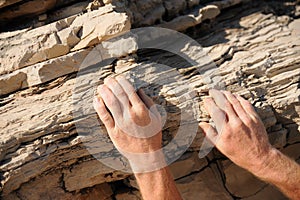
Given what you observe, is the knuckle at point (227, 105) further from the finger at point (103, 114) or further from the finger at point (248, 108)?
the finger at point (103, 114)

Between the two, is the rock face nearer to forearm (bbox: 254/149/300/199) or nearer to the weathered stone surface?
the weathered stone surface

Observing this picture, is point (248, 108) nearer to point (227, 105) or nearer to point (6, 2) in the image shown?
point (227, 105)

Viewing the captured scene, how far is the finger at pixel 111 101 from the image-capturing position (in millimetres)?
3369

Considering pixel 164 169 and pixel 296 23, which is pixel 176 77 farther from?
pixel 296 23

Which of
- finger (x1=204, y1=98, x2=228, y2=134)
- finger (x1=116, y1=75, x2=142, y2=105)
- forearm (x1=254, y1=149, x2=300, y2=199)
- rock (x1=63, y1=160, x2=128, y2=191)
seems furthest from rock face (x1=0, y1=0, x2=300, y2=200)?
forearm (x1=254, y1=149, x2=300, y2=199)

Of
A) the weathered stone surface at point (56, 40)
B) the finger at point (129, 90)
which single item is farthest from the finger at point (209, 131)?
the weathered stone surface at point (56, 40)

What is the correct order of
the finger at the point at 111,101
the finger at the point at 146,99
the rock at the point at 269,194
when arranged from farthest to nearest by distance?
the rock at the point at 269,194, the finger at the point at 146,99, the finger at the point at 111,101

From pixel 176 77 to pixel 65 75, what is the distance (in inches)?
37.1

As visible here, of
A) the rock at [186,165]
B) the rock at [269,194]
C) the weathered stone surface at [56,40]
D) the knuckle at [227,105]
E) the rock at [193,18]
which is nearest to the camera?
the knuckle at [227,105]

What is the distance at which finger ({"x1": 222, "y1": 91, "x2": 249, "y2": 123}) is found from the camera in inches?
143

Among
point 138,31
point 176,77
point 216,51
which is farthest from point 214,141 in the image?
point 138,31

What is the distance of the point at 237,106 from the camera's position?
3.67m

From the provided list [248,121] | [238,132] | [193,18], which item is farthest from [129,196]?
[193,18]

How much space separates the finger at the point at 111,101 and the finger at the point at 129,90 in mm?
110
